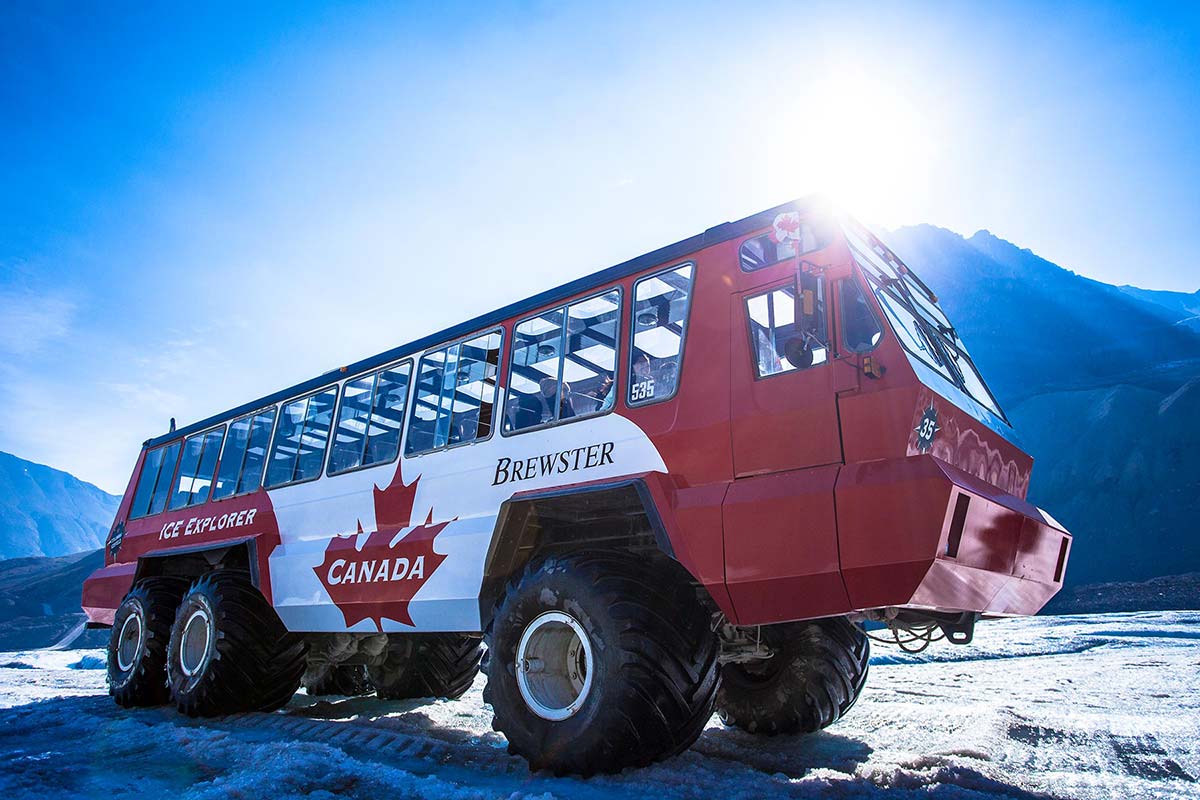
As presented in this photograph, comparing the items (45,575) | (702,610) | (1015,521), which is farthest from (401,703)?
(45,575)

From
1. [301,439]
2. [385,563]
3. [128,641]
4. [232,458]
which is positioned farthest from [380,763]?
[128,641]

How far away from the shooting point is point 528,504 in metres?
4.86

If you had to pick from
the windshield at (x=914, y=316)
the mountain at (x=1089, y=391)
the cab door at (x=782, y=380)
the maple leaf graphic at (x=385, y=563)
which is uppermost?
the mountain at (x=1089, y=391)

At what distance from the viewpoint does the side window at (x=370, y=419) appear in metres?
6.32

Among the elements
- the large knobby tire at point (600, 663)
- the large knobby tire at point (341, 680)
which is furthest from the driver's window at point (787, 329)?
the large knobby tire at point (341, 680)

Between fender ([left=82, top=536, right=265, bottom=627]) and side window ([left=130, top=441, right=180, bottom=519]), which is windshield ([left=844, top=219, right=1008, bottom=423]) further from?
side window ([left=130, top=441, right=180, bottom=519])

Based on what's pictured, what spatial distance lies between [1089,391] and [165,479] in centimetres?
4923

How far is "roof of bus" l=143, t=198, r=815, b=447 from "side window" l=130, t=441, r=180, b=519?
2184 millimetres

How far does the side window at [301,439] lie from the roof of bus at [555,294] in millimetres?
167

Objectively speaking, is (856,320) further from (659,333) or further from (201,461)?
(201,461)

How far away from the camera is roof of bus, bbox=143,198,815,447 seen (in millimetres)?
4371

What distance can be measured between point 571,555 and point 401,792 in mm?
1490

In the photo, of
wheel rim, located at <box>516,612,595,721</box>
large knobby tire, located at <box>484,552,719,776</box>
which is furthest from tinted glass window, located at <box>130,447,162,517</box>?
wheel rim, located at <box>516,612,595,721</box>

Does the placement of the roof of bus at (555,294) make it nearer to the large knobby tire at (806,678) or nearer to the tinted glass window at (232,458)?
the tinted glass window at (232,458)
